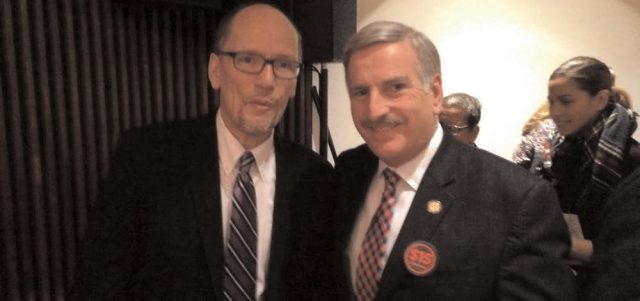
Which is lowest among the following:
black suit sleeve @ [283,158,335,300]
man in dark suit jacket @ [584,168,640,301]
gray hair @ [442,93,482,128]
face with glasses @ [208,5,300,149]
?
black suit sleeve @ [283,158,335,300]

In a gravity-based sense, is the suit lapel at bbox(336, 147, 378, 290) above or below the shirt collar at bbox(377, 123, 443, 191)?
below

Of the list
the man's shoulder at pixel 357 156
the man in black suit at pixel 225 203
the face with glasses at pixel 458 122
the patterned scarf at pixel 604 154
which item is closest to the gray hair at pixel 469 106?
the face with glasses at pixel 458 122

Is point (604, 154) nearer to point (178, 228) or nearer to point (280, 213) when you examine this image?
point (280, 213)

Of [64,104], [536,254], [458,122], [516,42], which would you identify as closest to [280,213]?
[536,254]

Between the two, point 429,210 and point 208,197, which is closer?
point 429,210

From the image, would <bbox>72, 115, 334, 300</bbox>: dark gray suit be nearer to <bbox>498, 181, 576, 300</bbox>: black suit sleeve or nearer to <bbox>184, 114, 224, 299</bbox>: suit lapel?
<bbox>184, 114, 224, 299</bbox>: suit lapel

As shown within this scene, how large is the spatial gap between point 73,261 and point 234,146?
1443 millimetres

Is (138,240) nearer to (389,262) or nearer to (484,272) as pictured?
(389,262)

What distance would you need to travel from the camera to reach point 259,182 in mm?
1429

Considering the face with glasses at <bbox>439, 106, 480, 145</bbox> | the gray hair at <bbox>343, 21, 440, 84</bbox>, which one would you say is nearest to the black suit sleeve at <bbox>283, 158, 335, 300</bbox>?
the gray hair at <bbox>343, 21, 440, 84</bbox>

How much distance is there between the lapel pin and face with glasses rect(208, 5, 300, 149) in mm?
564

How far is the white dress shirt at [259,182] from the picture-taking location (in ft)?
4.45

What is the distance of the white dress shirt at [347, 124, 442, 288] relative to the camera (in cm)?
121

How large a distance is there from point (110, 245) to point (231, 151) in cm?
44
